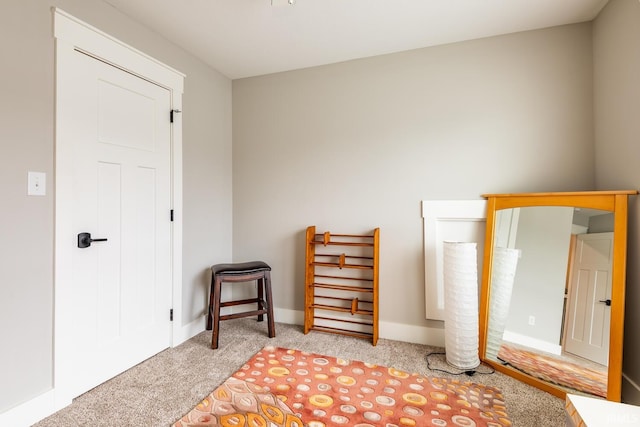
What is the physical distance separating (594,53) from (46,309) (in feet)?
12.8

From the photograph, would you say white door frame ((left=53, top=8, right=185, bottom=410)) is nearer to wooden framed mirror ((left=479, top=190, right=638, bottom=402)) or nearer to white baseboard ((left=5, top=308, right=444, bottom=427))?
white baseboard ((left=5, top=308, right=444, bottom=427))

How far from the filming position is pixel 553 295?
6.53ft

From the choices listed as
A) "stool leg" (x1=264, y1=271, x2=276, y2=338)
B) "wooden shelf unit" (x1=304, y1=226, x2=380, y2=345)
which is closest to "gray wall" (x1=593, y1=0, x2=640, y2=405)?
"wooden shelf unit" (x1=304, y1=226, x2=380, y2=345)

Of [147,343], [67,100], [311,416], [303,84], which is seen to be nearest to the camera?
[311,416]

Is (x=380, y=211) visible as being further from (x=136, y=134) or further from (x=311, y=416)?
(x=136, y=134)

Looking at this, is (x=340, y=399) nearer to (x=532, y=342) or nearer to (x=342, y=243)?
(x=342, y=243)

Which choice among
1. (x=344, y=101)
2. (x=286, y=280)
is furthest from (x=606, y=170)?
(x=286, y=280)

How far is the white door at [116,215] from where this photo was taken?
6.07 ft

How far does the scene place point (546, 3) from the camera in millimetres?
2012

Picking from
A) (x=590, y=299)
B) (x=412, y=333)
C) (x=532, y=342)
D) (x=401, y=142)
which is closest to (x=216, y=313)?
(x=412, y=333)

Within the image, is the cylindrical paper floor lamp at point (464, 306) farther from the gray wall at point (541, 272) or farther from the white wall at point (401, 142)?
the white wall at point (401, 142)

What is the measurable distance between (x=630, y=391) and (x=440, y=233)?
142 centimetres

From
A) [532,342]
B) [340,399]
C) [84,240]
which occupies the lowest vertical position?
[340,399]

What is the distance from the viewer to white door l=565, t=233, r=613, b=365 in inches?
70.1
